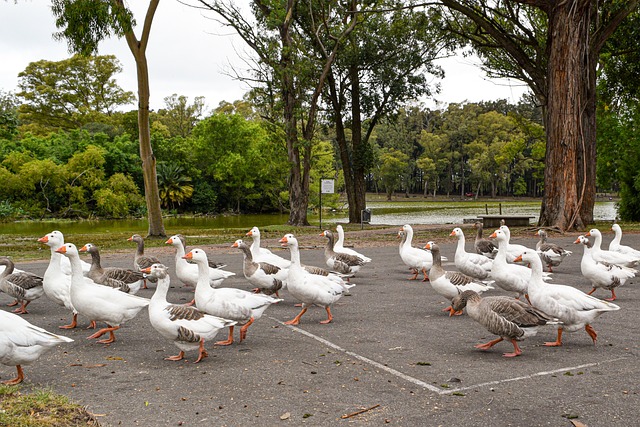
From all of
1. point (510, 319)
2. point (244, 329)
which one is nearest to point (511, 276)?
point (510, 319)

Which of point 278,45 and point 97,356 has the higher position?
point 278,45

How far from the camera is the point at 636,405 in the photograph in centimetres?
553

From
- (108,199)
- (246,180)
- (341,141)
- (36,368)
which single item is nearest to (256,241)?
(36,368)

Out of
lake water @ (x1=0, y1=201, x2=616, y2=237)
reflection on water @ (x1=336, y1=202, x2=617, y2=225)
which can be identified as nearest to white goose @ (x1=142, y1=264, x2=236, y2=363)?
lake water @ (x1=0, y1=201, x2=616, y2=237)

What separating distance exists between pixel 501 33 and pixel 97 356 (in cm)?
2503

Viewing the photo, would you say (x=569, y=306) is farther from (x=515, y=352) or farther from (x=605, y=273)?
(x=605, y=273)

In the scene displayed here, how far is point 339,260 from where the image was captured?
12758mm

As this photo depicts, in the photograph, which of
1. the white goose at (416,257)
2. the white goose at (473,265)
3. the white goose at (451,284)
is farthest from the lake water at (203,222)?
the white goose at (451,284)

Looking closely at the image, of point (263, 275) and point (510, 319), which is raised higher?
point (263, 275)

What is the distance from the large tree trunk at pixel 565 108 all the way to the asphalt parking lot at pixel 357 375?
14012mm

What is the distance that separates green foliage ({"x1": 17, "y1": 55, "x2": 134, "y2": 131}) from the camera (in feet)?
235

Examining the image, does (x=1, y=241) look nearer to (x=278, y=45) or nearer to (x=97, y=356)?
(x=278, y=45)

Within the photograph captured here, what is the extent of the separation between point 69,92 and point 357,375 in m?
76.1

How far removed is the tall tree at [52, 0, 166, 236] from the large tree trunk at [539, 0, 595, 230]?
17.3 m
